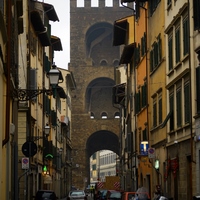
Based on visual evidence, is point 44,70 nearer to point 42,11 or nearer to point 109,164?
point 42,11

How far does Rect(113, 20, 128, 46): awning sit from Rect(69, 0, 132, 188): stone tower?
4094 centimetres

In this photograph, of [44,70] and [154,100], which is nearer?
[154,100]

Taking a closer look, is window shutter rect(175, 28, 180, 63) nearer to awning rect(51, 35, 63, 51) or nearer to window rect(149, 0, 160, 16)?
window rect(149, 0, 160, 16)

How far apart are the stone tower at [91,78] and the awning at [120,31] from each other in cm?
4094

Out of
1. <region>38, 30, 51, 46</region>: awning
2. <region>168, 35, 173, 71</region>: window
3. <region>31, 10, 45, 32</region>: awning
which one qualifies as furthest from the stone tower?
<region>168, 35, 173, 71</region>: window

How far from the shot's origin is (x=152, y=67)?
34594 millimetres

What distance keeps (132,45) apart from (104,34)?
5503 centimetres

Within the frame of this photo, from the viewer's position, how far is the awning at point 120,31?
49403 mm

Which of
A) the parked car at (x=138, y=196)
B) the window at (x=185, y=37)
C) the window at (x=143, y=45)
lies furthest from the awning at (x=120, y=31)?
the window at (x=185, y=37)

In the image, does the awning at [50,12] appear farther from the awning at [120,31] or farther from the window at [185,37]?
the window at [185,37]

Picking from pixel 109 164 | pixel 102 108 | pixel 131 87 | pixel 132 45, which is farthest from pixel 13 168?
pixel 109 164

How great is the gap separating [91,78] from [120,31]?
44.1 meters

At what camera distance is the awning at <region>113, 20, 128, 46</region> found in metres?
49.4

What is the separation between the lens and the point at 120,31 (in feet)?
169
